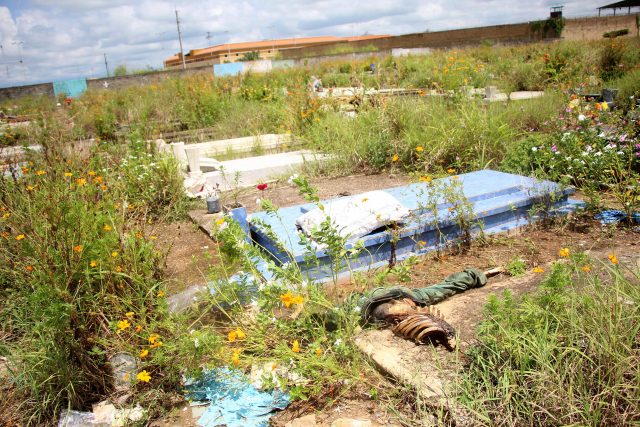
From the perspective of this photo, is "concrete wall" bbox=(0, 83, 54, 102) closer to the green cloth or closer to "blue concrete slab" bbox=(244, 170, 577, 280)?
"blue concrete slab" bbox=(244, 170, 577, 280)

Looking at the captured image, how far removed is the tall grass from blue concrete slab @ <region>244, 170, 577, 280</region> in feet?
4.93

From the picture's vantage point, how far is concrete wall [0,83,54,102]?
25.4 metres

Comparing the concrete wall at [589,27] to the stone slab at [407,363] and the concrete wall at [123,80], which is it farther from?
the stone slab at [407,363]

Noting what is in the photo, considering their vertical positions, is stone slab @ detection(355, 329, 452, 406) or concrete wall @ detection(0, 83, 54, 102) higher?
concrete wall @ detection(0, 83, 54, 102)

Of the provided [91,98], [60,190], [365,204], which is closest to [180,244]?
[60,190]

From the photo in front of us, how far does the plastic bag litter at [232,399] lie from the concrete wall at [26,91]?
27310mm

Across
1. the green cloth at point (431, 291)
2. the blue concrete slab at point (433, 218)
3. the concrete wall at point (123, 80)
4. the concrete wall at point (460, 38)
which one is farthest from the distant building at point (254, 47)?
the green cloth at point (431, 291)

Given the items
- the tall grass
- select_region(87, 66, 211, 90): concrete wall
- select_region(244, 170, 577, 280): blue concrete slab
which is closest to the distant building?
select_region(87, 66, 211, 90): concrete wall

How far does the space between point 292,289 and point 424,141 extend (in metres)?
4.24

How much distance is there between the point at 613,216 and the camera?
4379mm

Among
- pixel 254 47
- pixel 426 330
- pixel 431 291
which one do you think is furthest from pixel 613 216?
pixel 254 47

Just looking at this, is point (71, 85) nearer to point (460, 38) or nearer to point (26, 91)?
point (26, 91)

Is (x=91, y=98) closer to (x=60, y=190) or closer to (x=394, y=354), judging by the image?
(x=60, y=190)

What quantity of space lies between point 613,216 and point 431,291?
7.52 ft
